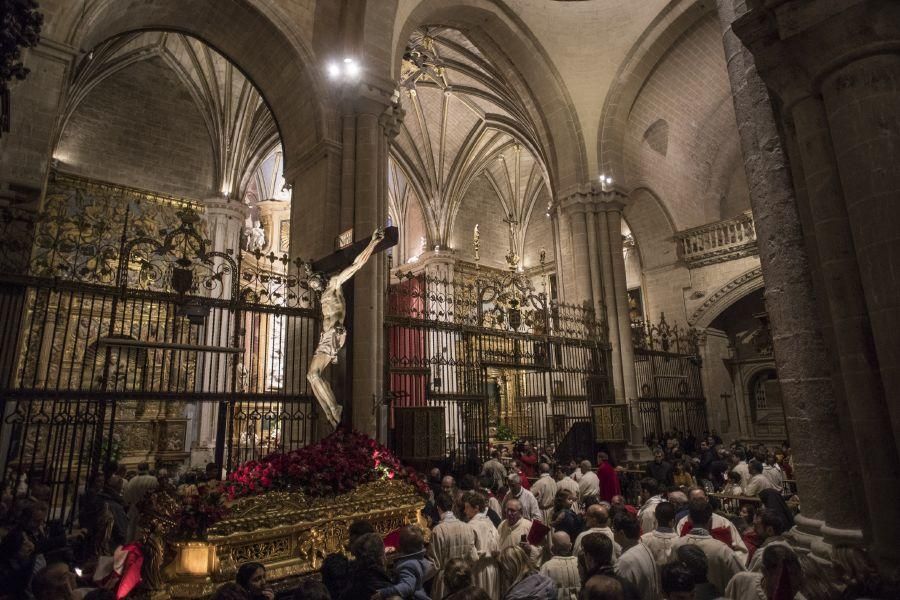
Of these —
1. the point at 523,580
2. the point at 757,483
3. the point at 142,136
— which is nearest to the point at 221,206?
the point at 142,136

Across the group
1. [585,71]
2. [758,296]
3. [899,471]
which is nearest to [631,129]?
[585,71]

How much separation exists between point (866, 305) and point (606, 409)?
10.0 metres

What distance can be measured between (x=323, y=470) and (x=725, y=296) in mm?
14044

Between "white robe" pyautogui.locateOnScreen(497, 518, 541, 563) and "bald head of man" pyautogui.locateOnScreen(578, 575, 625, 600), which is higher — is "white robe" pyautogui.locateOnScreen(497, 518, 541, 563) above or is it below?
below

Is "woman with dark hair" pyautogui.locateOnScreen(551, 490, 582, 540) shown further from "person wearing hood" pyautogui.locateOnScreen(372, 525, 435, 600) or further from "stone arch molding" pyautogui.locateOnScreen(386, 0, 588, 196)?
"stone arch molding" pyautogui.locateOnScreen(386, 0, 588, 196)

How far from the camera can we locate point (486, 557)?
388 cm

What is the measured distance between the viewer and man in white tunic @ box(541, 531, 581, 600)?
3.45m

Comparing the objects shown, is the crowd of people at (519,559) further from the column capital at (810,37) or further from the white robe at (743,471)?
the column capital at (810,37)

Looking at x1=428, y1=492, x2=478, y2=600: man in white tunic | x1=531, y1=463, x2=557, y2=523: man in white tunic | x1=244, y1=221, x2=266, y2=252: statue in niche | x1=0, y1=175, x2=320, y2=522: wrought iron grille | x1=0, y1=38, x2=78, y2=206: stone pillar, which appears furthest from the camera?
x1=244, y1=221, x2=266, y2=252: statue in niche

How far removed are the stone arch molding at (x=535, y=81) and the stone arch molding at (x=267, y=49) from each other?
4.78 m

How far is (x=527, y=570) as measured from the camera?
122 inches

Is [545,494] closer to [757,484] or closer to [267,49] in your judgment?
[757,484]

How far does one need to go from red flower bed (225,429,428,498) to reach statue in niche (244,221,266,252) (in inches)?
606

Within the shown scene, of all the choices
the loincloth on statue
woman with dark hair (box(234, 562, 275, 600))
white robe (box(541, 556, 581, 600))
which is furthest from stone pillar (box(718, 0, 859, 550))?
the loincloth on statue
